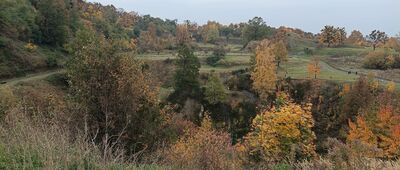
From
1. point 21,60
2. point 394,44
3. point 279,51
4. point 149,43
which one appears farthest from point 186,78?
point 394,44

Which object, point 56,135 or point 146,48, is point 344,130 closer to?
point 56,135

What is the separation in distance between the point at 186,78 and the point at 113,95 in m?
45.9

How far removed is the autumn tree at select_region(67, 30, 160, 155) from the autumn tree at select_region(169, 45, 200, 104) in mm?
43480

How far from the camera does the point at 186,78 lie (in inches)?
2516

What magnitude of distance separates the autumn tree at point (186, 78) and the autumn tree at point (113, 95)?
43480mm

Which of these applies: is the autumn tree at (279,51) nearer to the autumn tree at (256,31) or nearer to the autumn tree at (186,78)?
the autumn tree at (186,78)

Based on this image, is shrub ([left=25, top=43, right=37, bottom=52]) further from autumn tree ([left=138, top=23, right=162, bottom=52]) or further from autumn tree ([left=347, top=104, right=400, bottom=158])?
autumn tree ([left=347, top=104, right=400, bottom=158])

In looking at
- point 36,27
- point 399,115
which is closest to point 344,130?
point 399,115

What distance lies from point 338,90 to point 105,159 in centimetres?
6108

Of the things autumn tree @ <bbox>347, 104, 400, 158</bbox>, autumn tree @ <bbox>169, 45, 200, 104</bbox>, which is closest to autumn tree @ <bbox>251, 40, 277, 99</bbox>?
autumn tree @ <bbox>169, 45, 200, 104</bbox>

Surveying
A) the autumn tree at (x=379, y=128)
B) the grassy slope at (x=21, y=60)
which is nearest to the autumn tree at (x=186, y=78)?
the grassy slope at (x=21, y=60)

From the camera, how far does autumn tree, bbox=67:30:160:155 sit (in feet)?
57.6

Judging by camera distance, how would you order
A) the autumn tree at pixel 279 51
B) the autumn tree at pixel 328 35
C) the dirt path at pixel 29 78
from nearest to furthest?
the dirt path at pixel 29 78 < the autumn tree at pixel 279 51 < the autumn tree at pixel 328 35

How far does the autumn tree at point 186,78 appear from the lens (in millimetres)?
64188
